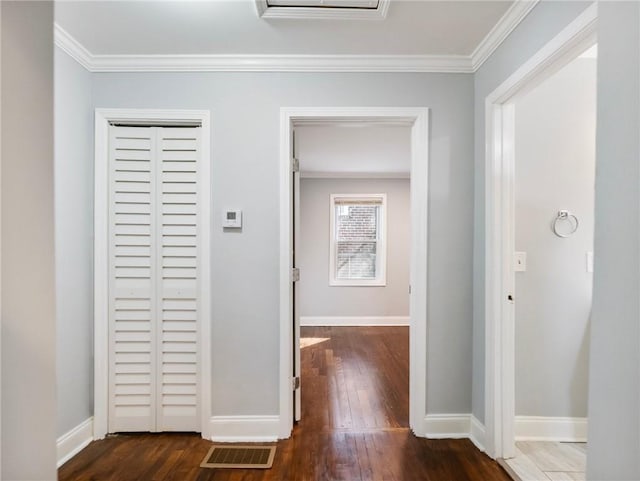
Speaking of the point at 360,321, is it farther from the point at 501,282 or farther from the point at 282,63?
the point at 282,63

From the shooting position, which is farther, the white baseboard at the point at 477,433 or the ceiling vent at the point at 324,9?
the white baseboard at the point at 477,433

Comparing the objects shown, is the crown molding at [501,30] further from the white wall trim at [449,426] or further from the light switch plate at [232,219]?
the white wall trim at [449,426]

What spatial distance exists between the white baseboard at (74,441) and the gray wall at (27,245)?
1.88 metres

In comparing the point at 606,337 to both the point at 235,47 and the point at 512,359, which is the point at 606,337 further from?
the point at 235,47

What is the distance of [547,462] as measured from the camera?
2.02m

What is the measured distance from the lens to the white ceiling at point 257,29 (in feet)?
5.78

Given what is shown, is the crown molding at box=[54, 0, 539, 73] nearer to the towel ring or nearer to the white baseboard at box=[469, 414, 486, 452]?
the towel ring

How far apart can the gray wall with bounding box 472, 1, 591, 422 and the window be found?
137 inches

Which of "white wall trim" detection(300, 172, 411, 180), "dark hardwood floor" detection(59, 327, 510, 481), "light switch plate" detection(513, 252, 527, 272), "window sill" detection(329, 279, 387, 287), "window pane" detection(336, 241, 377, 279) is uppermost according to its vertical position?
"white wall trim" detection(300, 172, 411, 180)

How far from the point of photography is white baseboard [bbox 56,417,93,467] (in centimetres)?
200

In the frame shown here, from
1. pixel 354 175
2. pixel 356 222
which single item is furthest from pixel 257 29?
pixel 356 222

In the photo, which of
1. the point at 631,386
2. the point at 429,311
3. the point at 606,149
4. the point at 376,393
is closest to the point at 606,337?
the point at 631,386

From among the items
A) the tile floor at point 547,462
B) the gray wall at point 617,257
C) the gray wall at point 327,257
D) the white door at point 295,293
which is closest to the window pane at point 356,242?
the gray wall at point 327,257

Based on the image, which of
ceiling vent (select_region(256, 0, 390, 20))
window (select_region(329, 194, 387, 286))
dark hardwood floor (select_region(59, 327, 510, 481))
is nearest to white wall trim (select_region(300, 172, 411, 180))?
window (select_region(329, 194, 387, 286))
